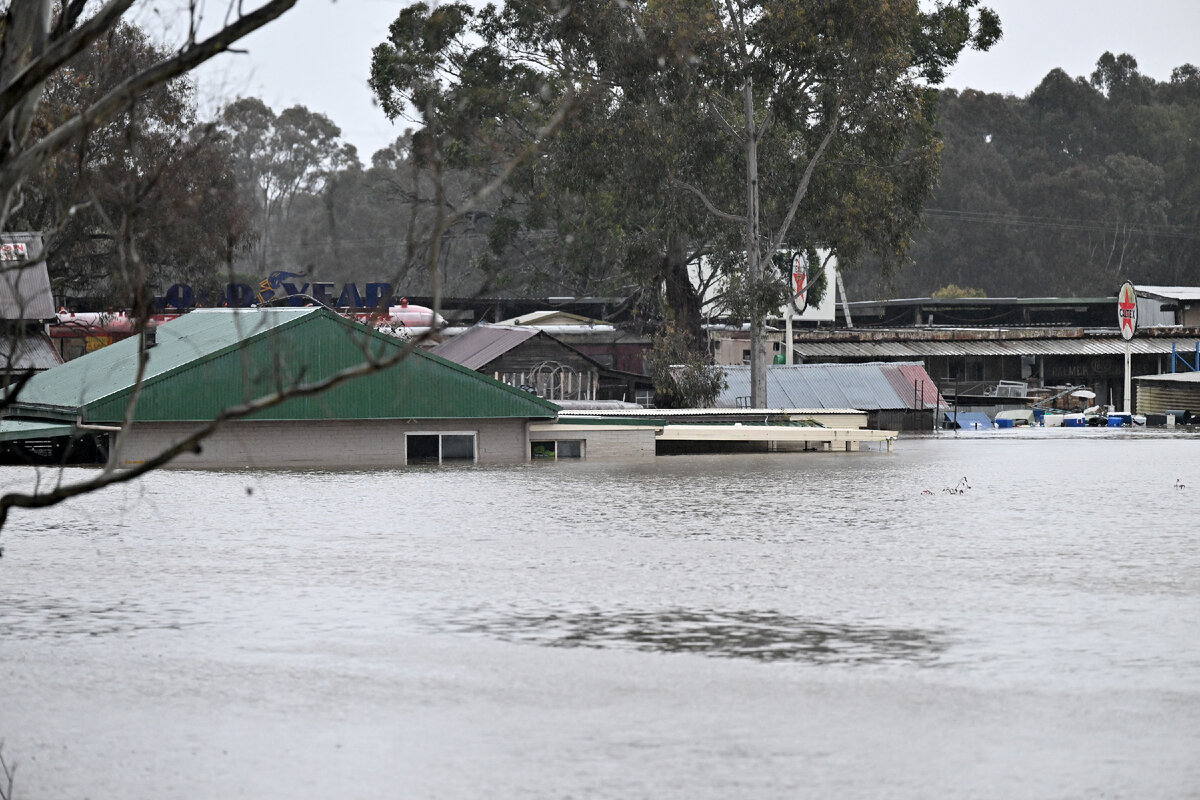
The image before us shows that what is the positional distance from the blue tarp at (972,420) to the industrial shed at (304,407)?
25530 mm

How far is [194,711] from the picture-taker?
11797 mm

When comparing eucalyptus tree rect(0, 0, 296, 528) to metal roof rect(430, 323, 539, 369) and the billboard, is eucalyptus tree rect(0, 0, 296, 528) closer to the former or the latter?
metal roof rect(430, 323, 539, 369)

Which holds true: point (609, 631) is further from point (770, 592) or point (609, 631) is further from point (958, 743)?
point (958, 743)

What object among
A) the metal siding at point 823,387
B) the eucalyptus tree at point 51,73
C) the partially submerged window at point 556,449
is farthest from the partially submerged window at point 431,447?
the eucalyptus tree at point 51,73

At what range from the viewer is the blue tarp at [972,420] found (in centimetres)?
5994

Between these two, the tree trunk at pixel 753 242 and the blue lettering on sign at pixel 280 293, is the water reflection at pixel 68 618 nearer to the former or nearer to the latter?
the tree trunk at pixel 753 242

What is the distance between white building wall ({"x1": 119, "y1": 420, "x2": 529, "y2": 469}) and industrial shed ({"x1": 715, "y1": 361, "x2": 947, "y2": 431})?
16.9m

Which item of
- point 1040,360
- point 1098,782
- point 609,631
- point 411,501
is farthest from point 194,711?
point 1040,360

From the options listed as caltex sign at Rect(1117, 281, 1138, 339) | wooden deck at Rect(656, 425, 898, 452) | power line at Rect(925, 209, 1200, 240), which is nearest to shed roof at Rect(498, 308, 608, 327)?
wooden deck at Rect(656, 425, 898, 452)

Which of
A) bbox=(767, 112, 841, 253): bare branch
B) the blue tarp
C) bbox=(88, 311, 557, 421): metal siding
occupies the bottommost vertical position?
the blue tarp

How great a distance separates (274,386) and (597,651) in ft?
74.0

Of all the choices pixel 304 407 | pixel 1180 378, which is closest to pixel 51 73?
pixel 304 407

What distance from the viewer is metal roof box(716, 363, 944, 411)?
5375 cm

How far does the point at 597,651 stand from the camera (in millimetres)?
14039
